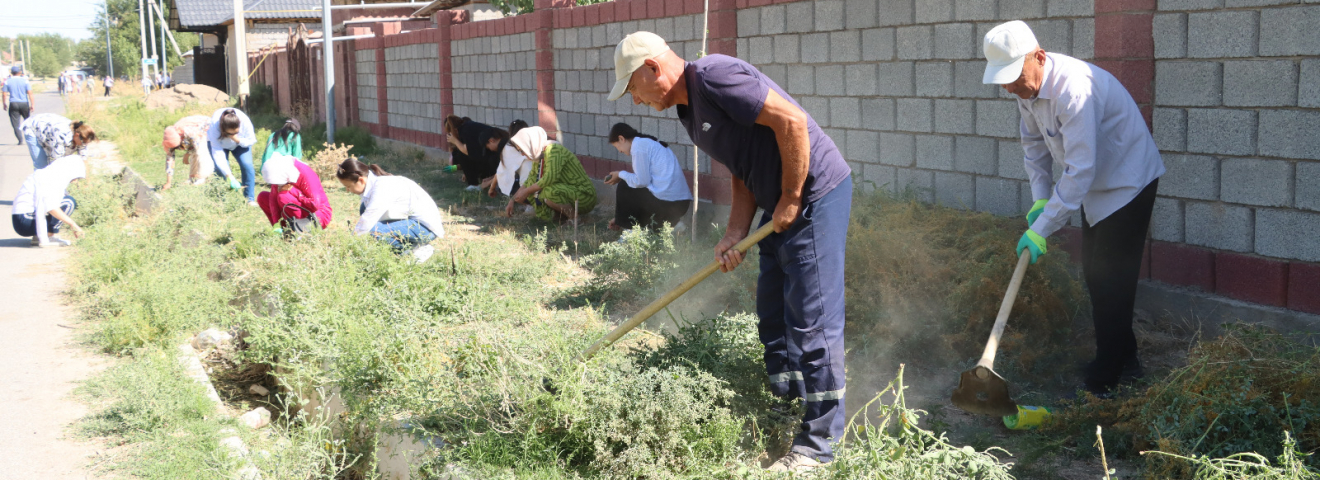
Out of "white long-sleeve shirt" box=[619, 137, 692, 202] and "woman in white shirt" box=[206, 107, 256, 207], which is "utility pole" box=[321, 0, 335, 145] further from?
"white long-sleeve shirt" box=[619, 137, 692, 202]

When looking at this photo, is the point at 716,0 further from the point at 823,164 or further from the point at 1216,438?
the point at 1216,438

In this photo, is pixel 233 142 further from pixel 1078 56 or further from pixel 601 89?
pixel 1078 56

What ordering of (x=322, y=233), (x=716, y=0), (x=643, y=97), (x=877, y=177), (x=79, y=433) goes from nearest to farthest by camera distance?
(x=643, y=97) < (x=79, y=433) < (x=877, y=177) < (x=322, y=233) < (x=716, y=0)

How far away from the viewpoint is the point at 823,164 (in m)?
3.24

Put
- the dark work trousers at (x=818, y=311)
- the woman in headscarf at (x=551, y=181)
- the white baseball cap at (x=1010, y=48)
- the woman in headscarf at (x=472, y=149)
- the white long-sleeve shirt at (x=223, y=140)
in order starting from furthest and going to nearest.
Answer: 1. the woman in headscarf at (x=472, y=149)
2. the white long-sleeve shirt at (x=223, y=140)
3. the woman in headscarf at (x=551, y=181)
4. the white baseball cap at (x=1010, y=48)
5. the dark work trousers at (x=818, y=311)

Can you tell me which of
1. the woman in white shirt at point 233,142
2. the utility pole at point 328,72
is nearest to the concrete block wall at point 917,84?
the woman in white shirt at point 233,142

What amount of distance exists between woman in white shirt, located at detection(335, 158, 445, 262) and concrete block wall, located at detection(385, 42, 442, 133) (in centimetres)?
723

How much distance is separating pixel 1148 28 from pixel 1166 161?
2.09 ft

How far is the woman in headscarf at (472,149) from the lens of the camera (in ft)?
35.1

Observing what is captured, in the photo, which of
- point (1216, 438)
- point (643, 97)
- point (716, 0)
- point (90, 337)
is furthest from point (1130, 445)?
point (90, 337)

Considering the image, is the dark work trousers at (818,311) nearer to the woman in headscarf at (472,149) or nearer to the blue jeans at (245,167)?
the woman in headscarf at (472,149)

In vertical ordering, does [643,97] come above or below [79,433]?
above

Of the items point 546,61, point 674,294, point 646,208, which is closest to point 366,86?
point 546,61

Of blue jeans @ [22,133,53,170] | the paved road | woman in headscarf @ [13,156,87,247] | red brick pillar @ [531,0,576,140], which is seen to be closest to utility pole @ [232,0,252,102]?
blue jeans @ [22,133,53,170]
